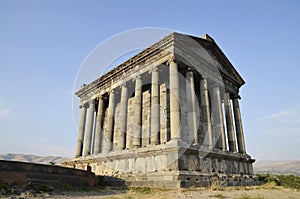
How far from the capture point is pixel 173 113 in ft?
44.9

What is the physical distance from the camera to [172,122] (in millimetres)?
13430

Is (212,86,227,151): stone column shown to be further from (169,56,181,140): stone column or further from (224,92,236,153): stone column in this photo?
(169,56,181,140): stone column

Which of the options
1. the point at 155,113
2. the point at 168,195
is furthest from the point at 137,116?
the point at 168,195

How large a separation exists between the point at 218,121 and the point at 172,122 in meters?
5.94

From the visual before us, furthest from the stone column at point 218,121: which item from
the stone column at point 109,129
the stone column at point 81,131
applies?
the stone column at point 81,131

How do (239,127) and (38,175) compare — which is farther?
(239,127)

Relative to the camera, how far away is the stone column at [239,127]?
19.6 m

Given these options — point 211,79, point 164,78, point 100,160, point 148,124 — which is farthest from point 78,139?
point 211,79

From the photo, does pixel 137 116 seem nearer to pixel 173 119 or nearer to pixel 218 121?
pixel 173 119

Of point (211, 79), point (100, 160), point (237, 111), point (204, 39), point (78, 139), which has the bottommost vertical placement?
point (100, 160)

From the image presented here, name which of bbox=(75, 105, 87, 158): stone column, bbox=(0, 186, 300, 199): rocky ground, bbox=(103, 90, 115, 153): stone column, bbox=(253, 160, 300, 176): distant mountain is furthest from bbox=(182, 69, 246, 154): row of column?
bbox=(253, 160, 300, 176): distant mountain

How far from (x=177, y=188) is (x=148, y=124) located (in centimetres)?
758

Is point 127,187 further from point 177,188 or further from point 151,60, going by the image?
point 151,60

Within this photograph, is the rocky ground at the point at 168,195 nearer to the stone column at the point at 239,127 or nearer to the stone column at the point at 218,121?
the stone column at the point at 218,121
